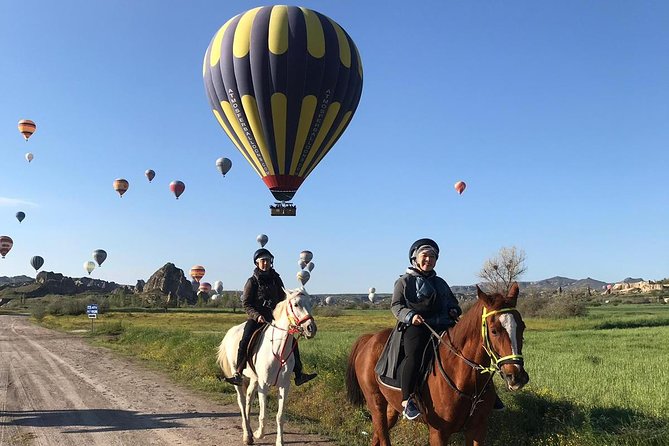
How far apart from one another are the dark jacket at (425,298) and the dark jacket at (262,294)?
3814 millimetres

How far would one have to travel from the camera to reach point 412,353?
626 cm

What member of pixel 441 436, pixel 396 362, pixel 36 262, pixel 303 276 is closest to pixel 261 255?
pixel 396 362

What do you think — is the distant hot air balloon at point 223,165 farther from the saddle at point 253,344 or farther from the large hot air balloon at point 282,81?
the saddle at point 253,344

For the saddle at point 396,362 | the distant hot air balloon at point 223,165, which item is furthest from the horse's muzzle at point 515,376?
the distant hot air balloon at point 223,165

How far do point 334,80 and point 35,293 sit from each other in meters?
155

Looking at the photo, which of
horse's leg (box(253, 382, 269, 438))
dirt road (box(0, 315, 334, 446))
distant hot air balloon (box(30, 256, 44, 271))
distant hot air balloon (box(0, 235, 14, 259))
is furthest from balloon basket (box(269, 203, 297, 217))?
distant hot air balloon (box(30, 256, 44, 271))

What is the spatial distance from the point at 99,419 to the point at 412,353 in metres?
7.80

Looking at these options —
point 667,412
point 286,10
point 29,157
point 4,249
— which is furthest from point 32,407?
point 4,249

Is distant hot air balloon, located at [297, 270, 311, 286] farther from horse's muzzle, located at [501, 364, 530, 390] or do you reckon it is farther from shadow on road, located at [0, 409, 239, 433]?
horse's muzzle, located at [501, 364, 530, 390]

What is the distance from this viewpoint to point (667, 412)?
793 centimetres

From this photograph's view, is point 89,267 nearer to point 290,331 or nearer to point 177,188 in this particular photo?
point 177,188

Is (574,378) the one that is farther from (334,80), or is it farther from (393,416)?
(334,80)

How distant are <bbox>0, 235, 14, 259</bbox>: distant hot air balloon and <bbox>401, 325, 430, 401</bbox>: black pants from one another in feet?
308

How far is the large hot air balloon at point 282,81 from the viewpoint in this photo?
23781 millimetres
